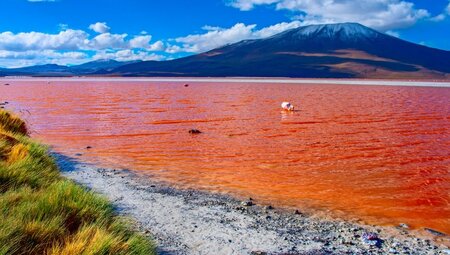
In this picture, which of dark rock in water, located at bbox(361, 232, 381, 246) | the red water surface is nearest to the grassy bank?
dark rock in water, located at bbox(361, 232, 381, 246)

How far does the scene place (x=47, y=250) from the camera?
4488 millimetres

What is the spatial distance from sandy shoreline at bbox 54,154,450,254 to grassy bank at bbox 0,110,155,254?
0.67 metres

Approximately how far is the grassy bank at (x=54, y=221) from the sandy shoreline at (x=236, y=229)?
67cm

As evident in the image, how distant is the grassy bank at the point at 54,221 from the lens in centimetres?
454

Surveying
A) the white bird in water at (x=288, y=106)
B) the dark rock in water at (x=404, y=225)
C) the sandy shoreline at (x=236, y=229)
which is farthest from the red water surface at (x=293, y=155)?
the white bird in water at (x=288, y=106)

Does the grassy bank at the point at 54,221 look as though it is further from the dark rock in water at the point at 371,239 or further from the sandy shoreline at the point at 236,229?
the dark rock in water at the point at 371,239

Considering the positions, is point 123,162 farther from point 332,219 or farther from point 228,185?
point 332,219

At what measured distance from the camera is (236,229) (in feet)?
21.8

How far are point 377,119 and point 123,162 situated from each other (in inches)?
589

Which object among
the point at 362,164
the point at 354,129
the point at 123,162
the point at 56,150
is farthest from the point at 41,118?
the point at 362,164

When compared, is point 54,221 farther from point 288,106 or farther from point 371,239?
point 288,106

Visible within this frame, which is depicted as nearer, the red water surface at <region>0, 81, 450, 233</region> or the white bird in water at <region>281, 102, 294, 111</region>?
the red water surface at <region>0, 81, 450, 233</region>

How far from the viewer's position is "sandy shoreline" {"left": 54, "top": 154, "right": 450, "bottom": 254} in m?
5.96

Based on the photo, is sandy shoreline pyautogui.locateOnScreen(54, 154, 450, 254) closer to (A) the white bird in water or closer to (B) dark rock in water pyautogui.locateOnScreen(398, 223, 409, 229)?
(B) dark rock in water pyautogui.locateOnScreen(398, 223, 409, 229)
